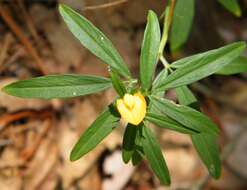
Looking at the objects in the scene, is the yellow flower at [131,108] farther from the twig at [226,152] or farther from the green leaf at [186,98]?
the twig at [226,152]

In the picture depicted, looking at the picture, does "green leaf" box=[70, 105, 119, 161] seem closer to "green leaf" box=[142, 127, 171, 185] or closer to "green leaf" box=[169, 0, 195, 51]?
"green leaf" box=[142, 127, 171, 185]

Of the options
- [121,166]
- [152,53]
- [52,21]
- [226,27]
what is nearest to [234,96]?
[226,27]

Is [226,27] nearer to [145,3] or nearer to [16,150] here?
[145,3]

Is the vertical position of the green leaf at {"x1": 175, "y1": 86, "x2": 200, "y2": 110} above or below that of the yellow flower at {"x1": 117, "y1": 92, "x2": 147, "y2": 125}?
below

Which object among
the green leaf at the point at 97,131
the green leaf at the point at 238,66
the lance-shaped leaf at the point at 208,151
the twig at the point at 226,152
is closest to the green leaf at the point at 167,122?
the green leaf at the point at 97,131

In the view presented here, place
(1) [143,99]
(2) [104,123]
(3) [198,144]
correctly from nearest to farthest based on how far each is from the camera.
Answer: (1) [143,99] → (2) [104,123] → (3) [198,144]

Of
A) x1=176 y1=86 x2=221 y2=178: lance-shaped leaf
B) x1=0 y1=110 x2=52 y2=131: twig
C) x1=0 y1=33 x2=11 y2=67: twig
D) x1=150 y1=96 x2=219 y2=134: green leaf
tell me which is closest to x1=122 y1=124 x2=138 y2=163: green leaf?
x1=150 y1=96 x2=219 y2=134: green leaf
